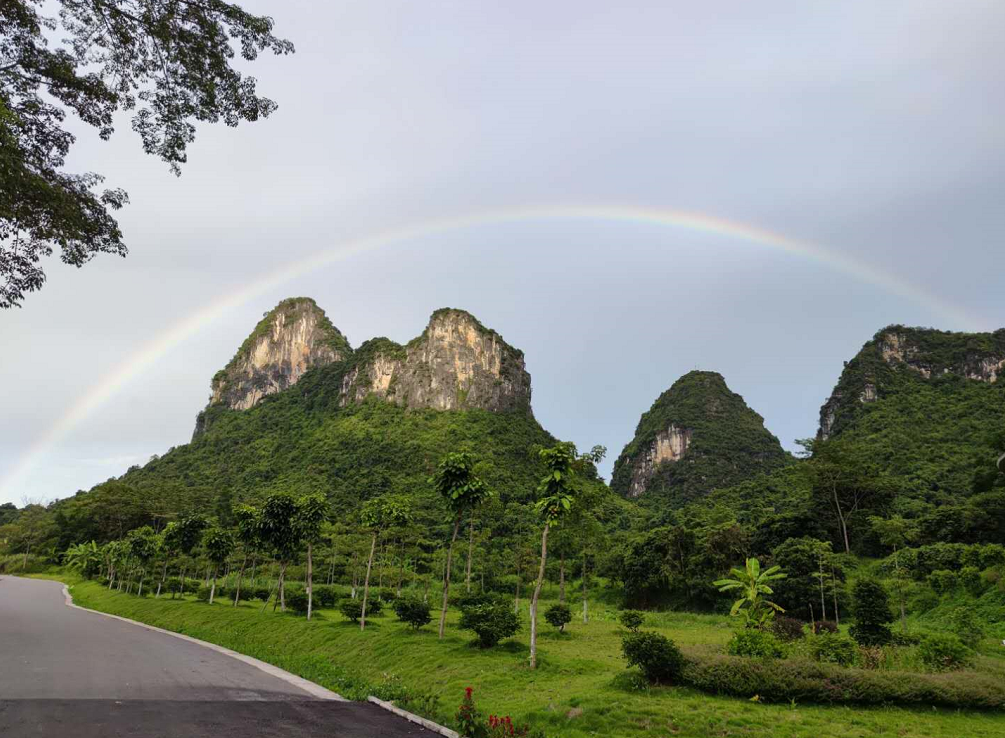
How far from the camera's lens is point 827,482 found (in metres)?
59.4

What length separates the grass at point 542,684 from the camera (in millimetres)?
12008

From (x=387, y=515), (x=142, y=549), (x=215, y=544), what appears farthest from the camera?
(x=142, y=549)

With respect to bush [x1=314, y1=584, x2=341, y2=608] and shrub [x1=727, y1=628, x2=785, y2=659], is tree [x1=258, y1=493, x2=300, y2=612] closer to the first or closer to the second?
bush [x1=314, y1=584, x2=341, y2=608]

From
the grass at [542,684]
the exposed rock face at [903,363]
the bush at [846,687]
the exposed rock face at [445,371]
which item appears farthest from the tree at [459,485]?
the exposed rock face at [903,363]

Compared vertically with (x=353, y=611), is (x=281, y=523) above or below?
above

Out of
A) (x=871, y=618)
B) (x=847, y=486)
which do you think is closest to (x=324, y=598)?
(x=871, y=618)

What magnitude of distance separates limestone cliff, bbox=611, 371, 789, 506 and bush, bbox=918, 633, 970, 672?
403 ft

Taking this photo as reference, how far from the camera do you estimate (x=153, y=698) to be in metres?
14.8

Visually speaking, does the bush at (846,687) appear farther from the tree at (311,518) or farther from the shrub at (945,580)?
the shrub at (945,580)

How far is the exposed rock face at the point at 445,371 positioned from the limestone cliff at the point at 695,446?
134ft

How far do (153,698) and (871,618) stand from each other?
25810mm

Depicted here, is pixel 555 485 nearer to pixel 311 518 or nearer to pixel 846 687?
pixel 846 687

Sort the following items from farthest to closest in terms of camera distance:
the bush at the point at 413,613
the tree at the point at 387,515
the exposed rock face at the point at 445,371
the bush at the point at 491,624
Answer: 1. the exposed rock face at the point at 445,371
2. the tree at the point at 387,515
3. the bush at the point at 413,613
4. the bush at the point at 491,624

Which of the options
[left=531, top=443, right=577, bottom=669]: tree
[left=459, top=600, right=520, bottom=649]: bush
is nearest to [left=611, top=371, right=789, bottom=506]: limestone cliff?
[left=459, top=600, right=520, bottom=649]: bush
